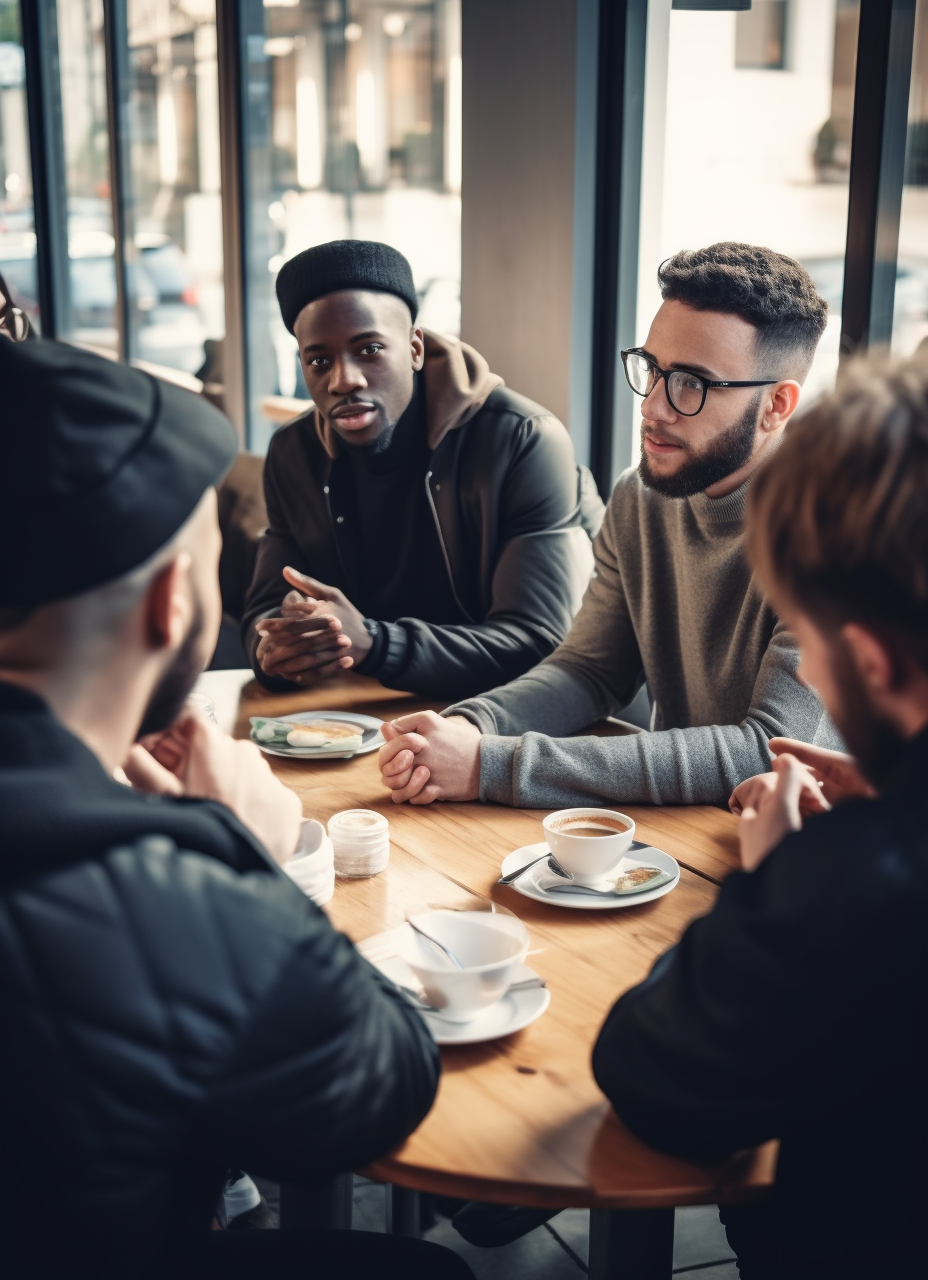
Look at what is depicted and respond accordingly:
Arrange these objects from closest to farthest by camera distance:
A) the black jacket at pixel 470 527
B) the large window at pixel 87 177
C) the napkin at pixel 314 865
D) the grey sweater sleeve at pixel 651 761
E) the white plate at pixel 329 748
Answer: the napkin at pixel 314 865 < the grey sweater sleeve at pixel 651 761 < the white plate at pixel 329 748 < the black jacket at pixel 470 527 < the large window at pixel 87 177

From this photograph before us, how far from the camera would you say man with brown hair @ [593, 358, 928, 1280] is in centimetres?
83

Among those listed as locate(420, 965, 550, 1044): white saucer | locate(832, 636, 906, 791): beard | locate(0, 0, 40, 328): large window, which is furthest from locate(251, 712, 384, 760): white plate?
locate(0, 0, 40, 328): large window

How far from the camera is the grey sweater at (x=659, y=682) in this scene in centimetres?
170

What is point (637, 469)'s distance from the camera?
2.13 metres

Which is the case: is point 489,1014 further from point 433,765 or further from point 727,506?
point 727,506

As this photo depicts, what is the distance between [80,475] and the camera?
0.88m

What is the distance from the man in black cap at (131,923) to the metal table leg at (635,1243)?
0.30 m

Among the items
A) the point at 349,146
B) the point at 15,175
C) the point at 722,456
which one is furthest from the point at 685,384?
the point at 15,175

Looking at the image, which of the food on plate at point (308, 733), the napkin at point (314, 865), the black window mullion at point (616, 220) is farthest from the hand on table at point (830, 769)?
the black window mullion at point (616, 220)

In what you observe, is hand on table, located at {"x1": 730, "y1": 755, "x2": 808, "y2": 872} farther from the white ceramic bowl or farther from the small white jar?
the small white jar

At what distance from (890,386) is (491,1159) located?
0.66 m

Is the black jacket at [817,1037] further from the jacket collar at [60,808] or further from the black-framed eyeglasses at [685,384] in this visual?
the black-framed eyeglasses at [685,384]

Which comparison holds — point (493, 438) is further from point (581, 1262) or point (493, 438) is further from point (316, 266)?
point (581, 1262)

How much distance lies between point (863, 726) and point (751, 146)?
237 centimetres
